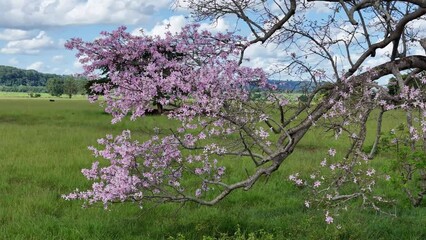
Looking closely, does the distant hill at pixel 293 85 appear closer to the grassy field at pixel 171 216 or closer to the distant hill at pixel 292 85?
the distant hill at pixel 292 85

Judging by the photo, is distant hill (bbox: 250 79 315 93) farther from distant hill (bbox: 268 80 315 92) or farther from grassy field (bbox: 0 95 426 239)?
grassy field (bbox: 0 95 426 239)

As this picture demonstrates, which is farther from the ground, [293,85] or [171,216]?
[293,85]

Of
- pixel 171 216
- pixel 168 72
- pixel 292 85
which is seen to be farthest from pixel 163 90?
pixel 171 216

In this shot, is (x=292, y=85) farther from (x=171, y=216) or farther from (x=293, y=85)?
(x=171, y=216)

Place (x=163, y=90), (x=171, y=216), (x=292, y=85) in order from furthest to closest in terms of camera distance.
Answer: (x=171, y=216) < (x=292, y=85) < (x=163, y=90)

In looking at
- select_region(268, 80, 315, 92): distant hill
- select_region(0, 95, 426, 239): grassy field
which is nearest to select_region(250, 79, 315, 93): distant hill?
select_region(268, 80, 315, 92): distant hill

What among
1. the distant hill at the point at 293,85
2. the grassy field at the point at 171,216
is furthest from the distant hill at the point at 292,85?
the grassy field at the point at 171,216

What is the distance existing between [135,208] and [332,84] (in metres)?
5.01

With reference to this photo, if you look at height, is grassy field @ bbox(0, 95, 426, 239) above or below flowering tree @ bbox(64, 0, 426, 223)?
below

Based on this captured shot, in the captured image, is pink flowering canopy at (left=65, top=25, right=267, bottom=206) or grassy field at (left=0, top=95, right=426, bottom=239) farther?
grassy field at (left=0, top=95, right=426, bottom=239)

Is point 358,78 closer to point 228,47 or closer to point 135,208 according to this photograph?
point 228,47

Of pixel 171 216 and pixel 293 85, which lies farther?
pixel 171 216

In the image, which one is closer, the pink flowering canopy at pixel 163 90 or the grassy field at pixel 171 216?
the pink flowering canopy at pixel 163 90

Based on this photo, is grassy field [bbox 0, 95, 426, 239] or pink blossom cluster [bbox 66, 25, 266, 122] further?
grassy field [bbox 0, 95, 426, 239]
